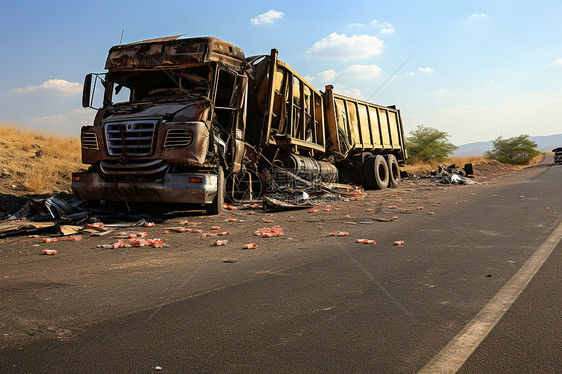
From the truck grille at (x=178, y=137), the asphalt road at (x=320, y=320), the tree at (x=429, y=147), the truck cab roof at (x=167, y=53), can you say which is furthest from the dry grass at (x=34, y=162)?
the tree at (x=429, y=147)

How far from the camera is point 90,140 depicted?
23.9 ft

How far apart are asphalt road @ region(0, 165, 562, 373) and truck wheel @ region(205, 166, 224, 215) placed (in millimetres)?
3467

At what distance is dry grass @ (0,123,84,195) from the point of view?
10.8 meters

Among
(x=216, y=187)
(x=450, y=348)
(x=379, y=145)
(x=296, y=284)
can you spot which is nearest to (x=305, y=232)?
(x=216, y=187)

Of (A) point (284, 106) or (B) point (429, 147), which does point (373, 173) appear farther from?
(B) point (429, 147)

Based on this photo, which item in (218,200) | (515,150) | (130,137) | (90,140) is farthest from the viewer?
(515,150)

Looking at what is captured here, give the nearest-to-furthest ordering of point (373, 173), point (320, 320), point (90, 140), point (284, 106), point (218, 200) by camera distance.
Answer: point (320, 320), point (90, 140), point (218, 200), point (284, 106), point (373, 173)

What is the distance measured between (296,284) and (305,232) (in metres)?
2.81

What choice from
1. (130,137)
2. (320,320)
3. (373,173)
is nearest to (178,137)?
(130,137)

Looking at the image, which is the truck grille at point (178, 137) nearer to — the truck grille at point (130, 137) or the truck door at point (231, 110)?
the truck grille at point (130, 137)

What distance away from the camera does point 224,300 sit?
297 centimetres

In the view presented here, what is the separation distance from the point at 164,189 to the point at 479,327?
553 centimetres

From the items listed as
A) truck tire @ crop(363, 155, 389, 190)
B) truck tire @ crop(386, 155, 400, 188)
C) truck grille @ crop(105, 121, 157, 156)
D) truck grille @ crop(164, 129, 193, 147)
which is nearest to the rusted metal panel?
truck grille @ crop(164, 129, 193, 147)

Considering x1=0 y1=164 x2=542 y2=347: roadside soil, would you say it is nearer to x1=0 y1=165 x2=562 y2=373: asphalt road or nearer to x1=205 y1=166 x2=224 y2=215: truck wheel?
x1=0 y1=165 x2=562 y2=373: asphalt road
